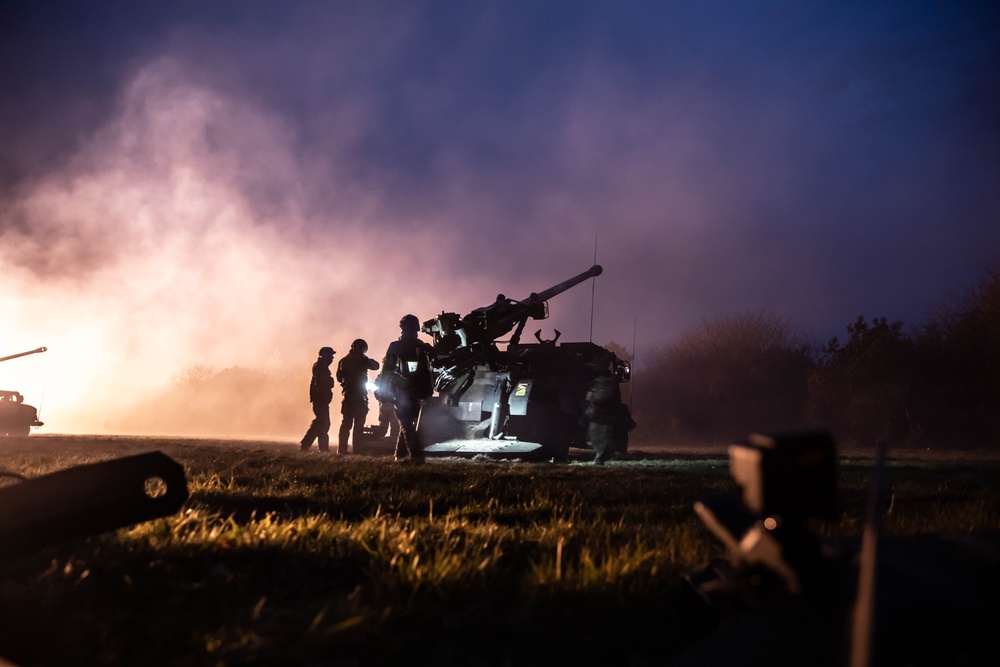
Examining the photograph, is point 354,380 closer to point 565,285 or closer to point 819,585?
point 565,285

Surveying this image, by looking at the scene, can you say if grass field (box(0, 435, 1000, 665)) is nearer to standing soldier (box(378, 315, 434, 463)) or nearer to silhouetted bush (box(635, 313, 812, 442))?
standing soldier (box(378, 315, 434, 463))

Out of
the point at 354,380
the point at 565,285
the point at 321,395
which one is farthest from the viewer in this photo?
the point at 565,285

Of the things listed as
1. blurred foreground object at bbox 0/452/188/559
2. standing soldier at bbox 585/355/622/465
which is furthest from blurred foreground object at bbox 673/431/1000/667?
standing soldier at bbox 585/355/622/465

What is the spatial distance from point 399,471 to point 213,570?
454cm

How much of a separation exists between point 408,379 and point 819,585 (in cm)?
896

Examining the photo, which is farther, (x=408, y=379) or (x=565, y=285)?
(x=565, y=285)

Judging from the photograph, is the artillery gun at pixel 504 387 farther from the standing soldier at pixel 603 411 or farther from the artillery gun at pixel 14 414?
the artillery gun at pixel 14 414

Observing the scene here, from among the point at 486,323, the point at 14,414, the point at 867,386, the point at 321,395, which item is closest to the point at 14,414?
the point at 14,414

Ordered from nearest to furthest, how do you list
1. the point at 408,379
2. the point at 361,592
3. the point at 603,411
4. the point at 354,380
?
the point at 361,592, the point at 408,379, the point at 603,411, the point at 354,380

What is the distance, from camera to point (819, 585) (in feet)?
3.81

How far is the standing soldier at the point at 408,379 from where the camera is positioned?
32.4 feet

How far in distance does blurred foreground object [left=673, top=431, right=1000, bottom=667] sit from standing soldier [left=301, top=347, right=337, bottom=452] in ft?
40.1

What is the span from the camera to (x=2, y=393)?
21.6 meters

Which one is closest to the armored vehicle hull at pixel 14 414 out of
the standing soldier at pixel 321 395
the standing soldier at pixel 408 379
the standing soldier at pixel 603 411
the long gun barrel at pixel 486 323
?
the standing soldier at pixel 321 395
